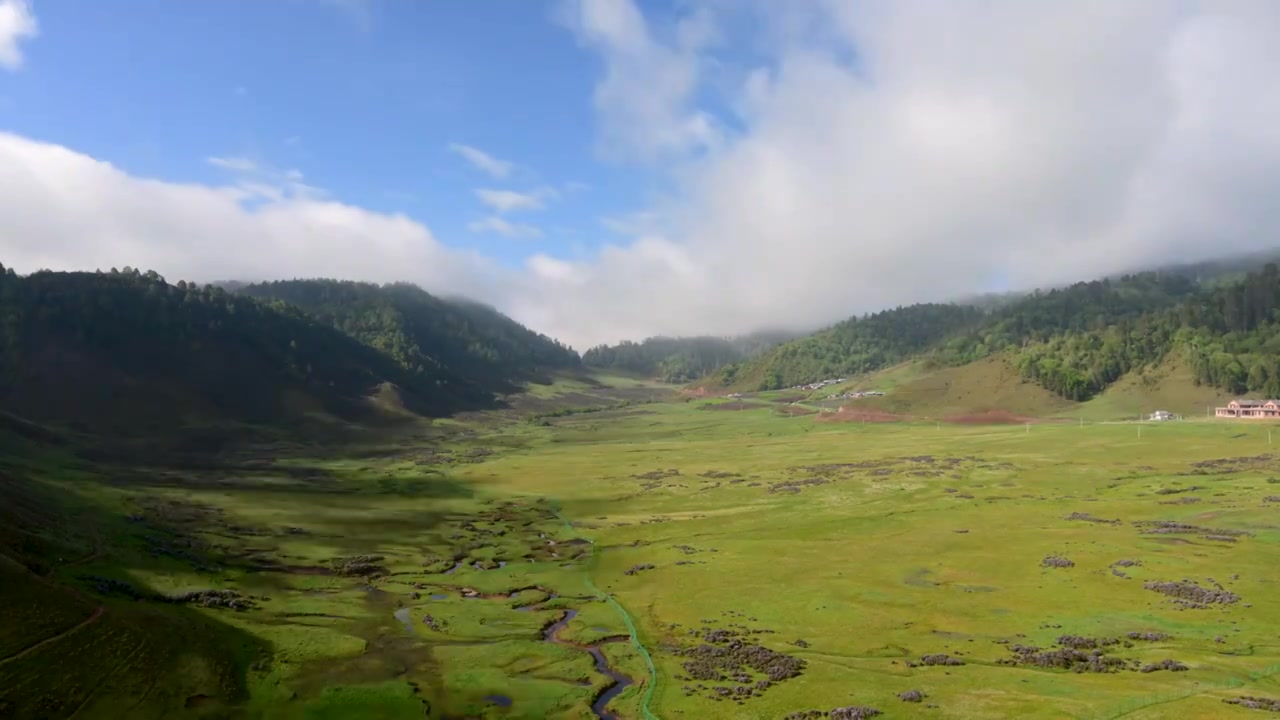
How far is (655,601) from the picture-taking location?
73750 mm

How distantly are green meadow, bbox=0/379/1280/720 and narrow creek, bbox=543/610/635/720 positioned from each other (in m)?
0.29

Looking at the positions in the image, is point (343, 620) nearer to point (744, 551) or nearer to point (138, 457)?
point (744, 551)

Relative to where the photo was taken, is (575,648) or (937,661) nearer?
(937,661)

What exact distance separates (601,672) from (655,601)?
17.9 metres

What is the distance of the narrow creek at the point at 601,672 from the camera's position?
50094 mm

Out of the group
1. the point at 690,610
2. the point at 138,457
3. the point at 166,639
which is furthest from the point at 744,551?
the point at 138,457

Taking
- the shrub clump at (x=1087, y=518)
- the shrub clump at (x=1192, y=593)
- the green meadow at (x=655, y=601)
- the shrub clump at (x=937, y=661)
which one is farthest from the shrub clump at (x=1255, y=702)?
the shrub clump at (x=1087, y=518)

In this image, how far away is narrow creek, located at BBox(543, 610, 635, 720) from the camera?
50094mm

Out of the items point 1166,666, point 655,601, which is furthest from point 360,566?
point 1166,666

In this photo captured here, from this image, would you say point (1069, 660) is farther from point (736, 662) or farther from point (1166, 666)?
point (736, 662)

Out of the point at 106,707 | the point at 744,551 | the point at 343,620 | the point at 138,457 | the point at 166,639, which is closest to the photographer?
the point at 106,707

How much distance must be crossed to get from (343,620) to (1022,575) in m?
66.8

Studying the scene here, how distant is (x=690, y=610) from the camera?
230 ft

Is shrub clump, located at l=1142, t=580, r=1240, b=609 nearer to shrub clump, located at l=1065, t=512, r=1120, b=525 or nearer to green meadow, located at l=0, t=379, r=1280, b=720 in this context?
green meadow, located at l=0, t=379, r=1280, b=720
